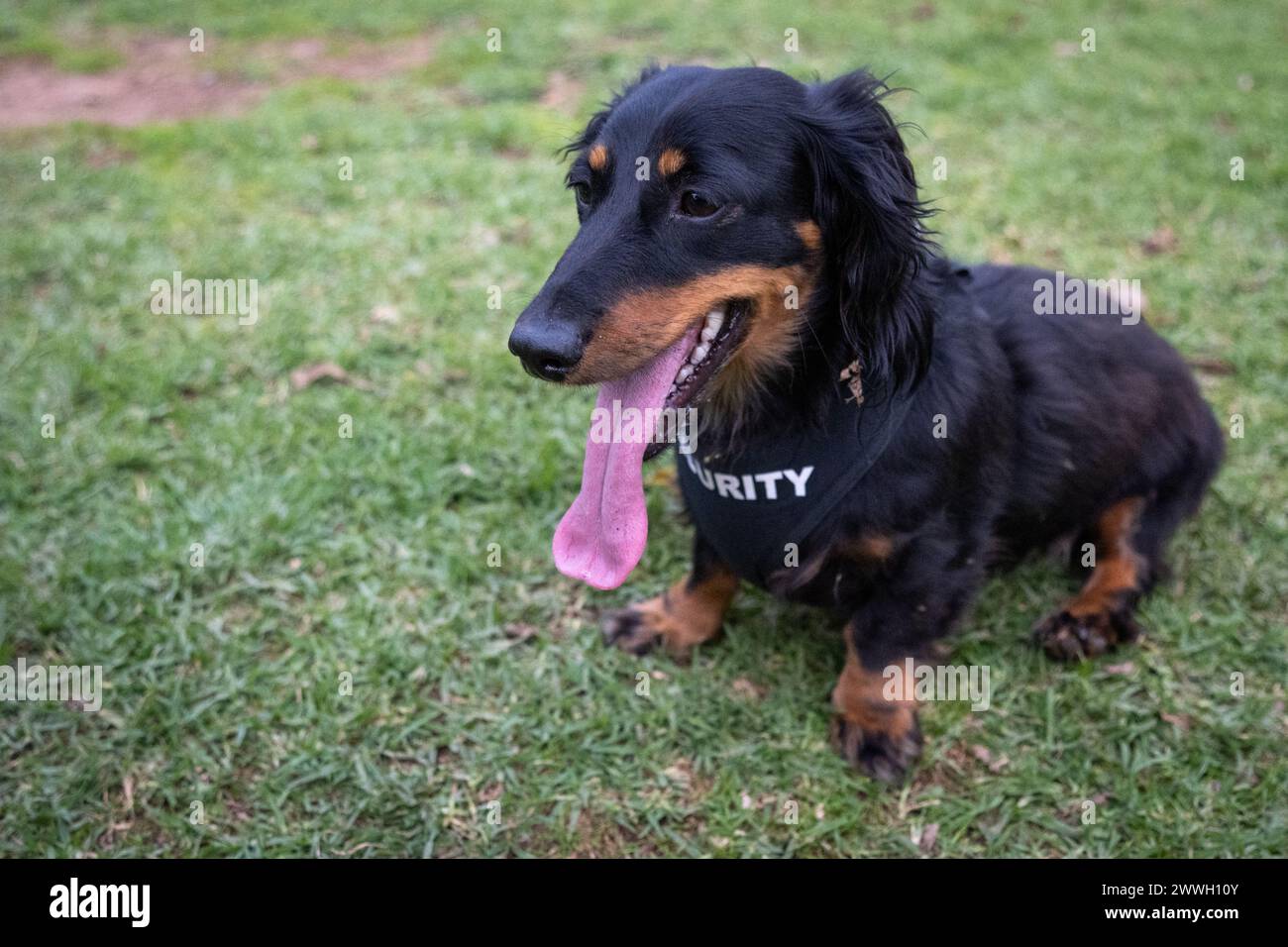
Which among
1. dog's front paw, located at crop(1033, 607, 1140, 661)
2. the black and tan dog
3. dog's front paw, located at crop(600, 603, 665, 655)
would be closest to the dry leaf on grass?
dog's front paw, located at crop(600, 603, 665, 655)

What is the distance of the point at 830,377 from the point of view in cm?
254

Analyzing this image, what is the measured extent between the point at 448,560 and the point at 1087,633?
215 centimetres

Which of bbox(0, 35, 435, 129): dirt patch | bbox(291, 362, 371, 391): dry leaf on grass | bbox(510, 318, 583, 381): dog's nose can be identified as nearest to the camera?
bbox(510, 318, 583, 381): dog's nose

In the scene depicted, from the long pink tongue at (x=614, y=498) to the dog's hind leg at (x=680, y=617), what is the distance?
2.06 ft

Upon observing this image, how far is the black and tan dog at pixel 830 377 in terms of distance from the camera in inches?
91.7

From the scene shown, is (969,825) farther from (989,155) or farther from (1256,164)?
(1256,164)

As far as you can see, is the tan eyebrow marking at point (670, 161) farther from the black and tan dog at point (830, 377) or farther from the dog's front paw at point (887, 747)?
the dog's front paw at point (887, 747)

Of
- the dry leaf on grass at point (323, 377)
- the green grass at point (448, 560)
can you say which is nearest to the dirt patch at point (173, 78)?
the green grass at point (448, 560)

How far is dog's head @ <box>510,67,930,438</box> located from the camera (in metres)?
2.26

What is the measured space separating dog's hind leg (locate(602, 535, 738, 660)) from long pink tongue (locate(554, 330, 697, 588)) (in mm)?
628

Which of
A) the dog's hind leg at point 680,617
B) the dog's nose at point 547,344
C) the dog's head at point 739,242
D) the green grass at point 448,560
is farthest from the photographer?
the dog's hind leg at point 680,617

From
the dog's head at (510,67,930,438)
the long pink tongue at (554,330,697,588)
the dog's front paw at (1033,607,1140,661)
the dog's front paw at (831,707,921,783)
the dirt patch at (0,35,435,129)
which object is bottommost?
the dog's front paw at (831,707,921,783)

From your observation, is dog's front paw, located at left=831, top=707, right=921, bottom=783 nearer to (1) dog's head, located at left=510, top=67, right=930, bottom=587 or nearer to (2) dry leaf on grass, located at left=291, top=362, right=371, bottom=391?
(1) dog's head, located at left=510, top=67, right=930, bottom=587

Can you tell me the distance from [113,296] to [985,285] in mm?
4076
